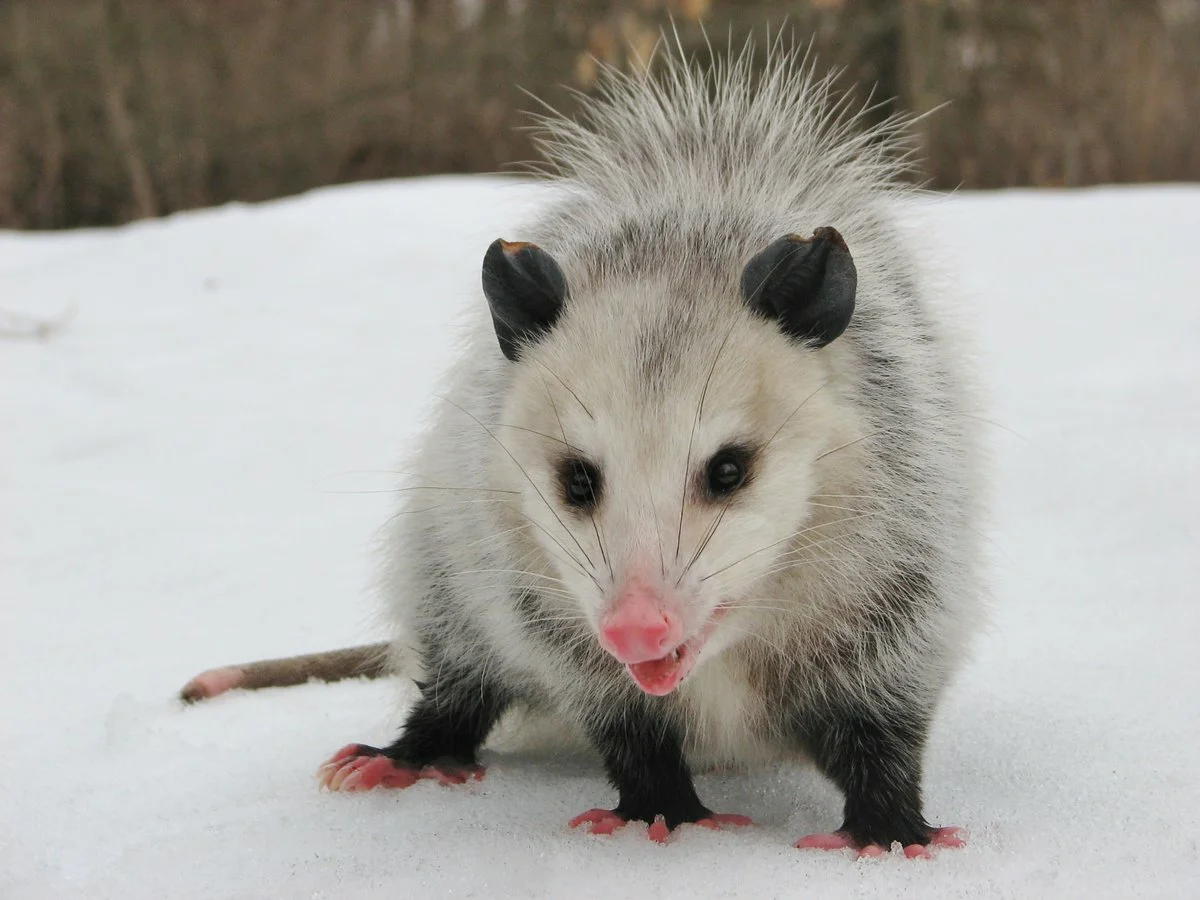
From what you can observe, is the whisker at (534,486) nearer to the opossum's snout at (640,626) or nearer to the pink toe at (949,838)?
the opossum's snout at (640,626)

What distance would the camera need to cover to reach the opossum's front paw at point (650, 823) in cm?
199

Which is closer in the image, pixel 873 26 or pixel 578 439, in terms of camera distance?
pixel 578 439

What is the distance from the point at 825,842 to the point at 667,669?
438mm

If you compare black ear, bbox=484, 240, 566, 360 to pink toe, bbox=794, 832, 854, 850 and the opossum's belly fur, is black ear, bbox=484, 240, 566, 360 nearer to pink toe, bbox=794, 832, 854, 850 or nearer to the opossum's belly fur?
the opossum's belly fur

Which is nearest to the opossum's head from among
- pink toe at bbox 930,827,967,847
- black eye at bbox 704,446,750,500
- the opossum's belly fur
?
black eye at bbox 704,446,750,500

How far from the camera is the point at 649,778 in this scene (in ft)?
6.79

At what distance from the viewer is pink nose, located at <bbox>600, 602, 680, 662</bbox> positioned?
159 centimetres

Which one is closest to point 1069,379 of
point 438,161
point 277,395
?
point 277,395

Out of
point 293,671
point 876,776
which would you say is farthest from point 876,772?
point 293,671

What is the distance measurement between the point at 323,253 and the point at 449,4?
141 inches

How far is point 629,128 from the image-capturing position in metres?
2.46

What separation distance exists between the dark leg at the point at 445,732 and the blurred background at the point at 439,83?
497 centimetres

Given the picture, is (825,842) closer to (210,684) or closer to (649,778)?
(649,778)

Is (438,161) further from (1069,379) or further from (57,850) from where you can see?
(57,850)
